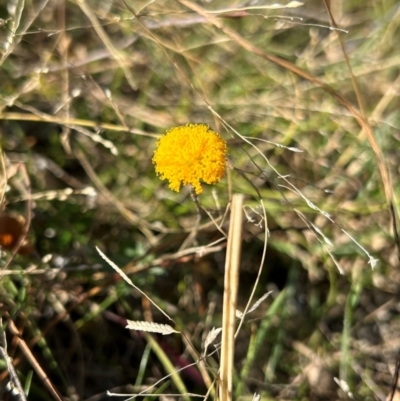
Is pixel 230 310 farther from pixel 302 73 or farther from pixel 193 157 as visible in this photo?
pixel 302 73

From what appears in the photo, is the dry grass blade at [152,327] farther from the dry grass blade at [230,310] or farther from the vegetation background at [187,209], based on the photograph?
the vegetation background at [187,209]

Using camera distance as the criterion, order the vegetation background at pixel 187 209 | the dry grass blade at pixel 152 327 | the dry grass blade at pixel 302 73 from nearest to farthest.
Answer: the dry grass blade at pixel 152 327 < the dry grass blade at pixel 302 73 < the vegetation background at pixel 187 209

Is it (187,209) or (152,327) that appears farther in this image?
(187,209)

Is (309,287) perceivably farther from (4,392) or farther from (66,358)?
(4,392)

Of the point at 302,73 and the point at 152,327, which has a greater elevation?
the point at 302,73

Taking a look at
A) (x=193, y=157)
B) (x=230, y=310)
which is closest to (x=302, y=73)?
(x=193, y=157)

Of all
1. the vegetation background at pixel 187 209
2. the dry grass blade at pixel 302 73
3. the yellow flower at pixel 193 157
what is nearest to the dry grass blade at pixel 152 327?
the yellow flower at pixel 193 157
